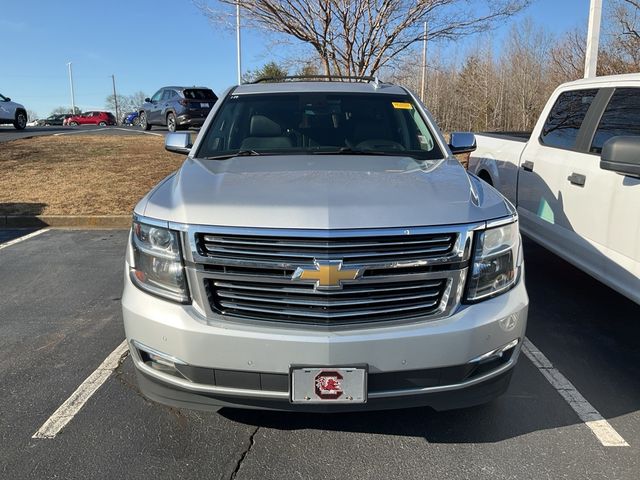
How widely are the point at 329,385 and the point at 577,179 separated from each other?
290 cm

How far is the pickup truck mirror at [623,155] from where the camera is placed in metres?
3.15

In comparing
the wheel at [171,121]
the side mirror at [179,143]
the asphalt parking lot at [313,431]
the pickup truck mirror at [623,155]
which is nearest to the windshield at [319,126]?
the side mirror at [179,143]

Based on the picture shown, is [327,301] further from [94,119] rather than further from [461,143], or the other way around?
[94,119]

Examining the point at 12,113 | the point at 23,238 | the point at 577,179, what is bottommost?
the point at 23,238

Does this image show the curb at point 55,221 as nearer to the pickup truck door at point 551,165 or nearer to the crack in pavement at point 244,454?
the pickup truck door at point 551,165

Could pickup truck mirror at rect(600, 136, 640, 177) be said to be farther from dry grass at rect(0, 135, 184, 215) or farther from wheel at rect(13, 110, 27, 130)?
wheel at rect(13, 110, 27, 130)

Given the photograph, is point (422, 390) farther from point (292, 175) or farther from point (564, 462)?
point (292, 175)

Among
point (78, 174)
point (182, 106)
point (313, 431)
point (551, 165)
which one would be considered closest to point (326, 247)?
point (313, 431)

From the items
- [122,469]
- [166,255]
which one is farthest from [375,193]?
[122,469]

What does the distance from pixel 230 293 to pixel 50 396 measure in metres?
1.66

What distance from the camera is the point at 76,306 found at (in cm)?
480

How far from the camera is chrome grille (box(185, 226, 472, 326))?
233 cm

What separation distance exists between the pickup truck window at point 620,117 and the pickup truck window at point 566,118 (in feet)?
1.05

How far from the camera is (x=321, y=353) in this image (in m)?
2.29
